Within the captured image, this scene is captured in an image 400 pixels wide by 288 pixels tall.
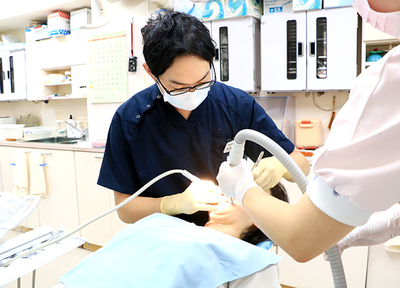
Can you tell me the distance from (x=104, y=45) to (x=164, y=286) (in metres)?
2.88

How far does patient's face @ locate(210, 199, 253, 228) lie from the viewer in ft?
4.65

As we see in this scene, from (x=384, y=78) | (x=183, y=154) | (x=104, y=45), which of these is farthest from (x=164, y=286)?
(x=104, y=45)

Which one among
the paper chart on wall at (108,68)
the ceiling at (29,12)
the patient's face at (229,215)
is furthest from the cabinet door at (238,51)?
the ceiling at (29,12)

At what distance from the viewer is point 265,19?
2.67m

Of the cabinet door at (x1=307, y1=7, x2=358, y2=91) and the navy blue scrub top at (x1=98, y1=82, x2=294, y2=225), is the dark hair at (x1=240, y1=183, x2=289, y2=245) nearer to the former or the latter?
the navy blue scrub top at (x1=98, y1=82, x2=294, y2=225)

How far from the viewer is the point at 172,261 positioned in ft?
3.61

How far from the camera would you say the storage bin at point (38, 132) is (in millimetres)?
3730

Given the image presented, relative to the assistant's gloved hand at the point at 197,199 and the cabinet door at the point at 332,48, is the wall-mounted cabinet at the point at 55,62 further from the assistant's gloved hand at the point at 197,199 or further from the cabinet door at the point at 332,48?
the assistant's gloved hand at the point at 197,199

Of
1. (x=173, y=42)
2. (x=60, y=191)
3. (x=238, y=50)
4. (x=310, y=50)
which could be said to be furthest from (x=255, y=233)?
(x=60, y=191)

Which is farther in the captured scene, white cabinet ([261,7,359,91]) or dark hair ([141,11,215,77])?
white cabinet ([261,7,359,91])

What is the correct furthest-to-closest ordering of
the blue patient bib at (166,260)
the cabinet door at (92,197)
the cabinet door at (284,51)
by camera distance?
the cabinet door at (92,197) → the cabinet door at (284,51) → the blue patient bib at (166,260)

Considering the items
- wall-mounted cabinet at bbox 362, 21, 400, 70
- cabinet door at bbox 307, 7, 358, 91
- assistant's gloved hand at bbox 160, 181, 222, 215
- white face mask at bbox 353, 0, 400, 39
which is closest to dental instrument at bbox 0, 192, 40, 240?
assistant's gloved hand at bbox 160, 181, 222, 215

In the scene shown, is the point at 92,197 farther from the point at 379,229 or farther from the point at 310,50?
the point at 379,229

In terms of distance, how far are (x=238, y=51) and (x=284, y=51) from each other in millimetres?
394
